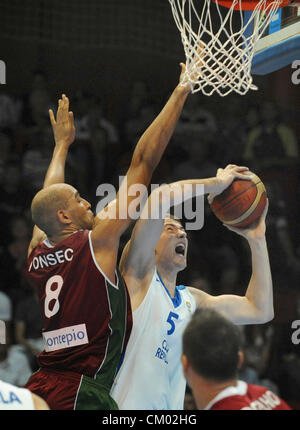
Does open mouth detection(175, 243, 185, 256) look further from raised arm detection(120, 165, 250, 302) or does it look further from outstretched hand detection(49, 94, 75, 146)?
outstretched hand detection(49, 94, 75, 146)

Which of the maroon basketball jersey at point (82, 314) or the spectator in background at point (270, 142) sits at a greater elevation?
the spectator in background at point (270, 142)

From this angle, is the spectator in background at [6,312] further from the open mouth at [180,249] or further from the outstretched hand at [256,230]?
the outstretched hand at [256,230]

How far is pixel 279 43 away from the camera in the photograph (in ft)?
14.5

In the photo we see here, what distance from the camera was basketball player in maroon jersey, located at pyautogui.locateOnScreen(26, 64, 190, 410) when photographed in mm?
3277

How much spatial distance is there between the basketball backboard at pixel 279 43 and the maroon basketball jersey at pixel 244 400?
2.61 m

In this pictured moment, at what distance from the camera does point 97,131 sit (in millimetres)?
7254

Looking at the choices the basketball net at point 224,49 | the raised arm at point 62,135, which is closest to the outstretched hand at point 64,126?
the raised arm at point 62,135

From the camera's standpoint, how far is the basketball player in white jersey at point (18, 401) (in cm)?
229

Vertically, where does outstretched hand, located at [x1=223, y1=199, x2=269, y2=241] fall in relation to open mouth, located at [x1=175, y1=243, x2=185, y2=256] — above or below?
above

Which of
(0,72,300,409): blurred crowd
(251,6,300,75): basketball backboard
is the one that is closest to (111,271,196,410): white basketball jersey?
(251,6,300,75): basketball backboard

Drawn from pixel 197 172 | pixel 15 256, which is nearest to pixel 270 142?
pixel 197 172

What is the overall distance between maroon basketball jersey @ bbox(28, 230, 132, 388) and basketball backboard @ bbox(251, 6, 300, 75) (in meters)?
1.88

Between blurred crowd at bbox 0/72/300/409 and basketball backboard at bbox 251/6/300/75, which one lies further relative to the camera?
blurred crowd at bbox 0/72/300/409

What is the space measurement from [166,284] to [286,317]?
128 inches
